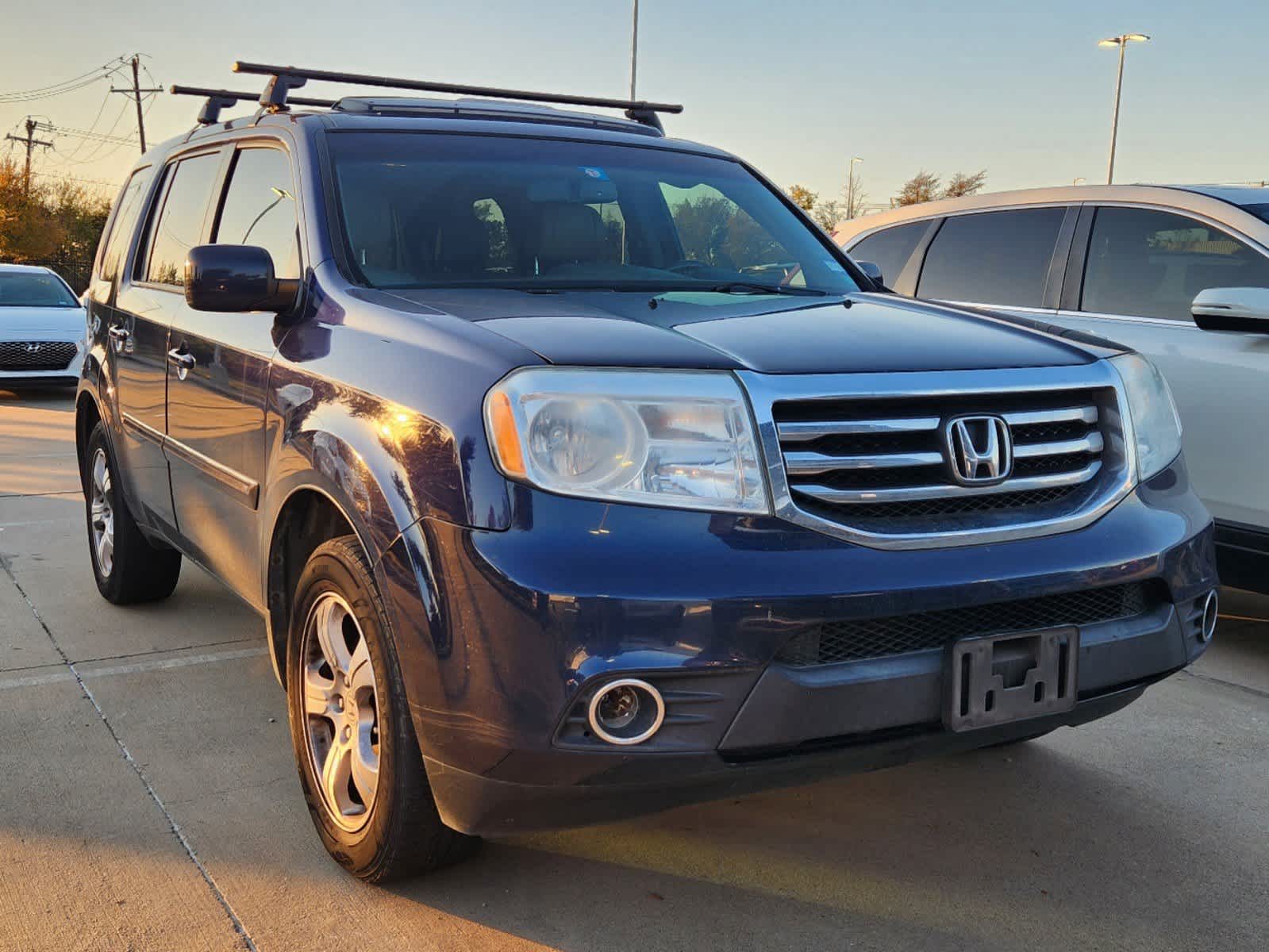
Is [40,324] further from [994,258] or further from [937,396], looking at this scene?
[937,396]

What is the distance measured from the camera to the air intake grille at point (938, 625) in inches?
91.6

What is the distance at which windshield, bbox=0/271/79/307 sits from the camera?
14.8 m

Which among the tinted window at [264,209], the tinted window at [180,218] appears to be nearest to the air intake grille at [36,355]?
the tinted window at [180,218]

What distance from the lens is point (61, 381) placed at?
1413 cm

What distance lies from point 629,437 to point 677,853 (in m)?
1.19

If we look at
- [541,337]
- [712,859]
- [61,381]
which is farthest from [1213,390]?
[61,381]

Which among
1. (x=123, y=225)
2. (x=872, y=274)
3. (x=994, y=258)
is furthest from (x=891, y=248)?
A: (x=123, y=225)

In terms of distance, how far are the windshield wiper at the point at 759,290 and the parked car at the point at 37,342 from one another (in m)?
11.8

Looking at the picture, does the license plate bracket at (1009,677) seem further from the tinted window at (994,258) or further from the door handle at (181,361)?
the tinted window at (994,258)

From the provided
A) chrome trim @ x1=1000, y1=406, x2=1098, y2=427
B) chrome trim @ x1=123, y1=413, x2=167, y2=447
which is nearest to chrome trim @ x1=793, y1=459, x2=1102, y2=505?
chrome trim @ x1=1000, y1=406, x2=1098, y2=427

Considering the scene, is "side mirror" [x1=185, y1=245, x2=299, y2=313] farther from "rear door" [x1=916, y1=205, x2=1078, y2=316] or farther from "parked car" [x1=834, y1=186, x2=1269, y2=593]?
"rear door" [x1=916, y1=205, x2=1078, y2=316]

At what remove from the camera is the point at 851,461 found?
2.40 meters

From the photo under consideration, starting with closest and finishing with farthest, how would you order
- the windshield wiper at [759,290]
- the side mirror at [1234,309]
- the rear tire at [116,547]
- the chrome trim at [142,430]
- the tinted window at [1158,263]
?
the windshield wiper at [759,290] < the chrome trim at [142,430] < the side mirror at [1234,309] < the rear tire at [116,547] < the tinted window at [1158,263]

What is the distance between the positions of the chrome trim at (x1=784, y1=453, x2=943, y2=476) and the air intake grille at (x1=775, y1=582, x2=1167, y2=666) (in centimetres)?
29
